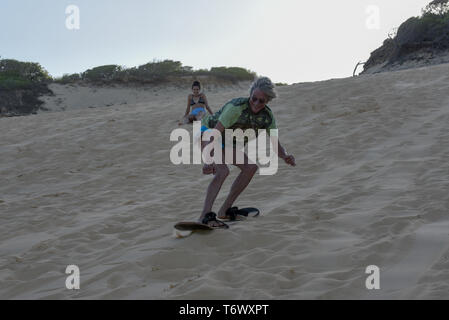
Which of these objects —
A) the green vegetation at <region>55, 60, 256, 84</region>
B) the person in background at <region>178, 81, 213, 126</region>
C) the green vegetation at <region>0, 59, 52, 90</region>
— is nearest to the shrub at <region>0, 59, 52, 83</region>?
the green vegetation at <region>0, 59, 52, 90</region>

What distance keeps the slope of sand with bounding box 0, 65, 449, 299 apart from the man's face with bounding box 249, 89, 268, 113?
102 cm

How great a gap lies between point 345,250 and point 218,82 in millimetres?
27227

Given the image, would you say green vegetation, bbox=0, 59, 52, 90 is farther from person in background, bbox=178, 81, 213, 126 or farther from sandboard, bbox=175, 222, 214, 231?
sandboard, bbox=175, 222, 214, 231

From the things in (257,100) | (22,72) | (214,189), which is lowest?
(214,189)

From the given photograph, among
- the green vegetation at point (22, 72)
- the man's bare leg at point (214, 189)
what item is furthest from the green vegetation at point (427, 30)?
the green vegetation at point (22, 72)

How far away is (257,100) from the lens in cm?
371

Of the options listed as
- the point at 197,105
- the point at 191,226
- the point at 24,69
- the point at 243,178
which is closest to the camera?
the point at 191,226

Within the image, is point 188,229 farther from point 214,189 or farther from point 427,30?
point 427,30

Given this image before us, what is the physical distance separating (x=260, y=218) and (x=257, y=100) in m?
1.11

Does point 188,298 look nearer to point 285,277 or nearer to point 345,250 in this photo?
point 285,277

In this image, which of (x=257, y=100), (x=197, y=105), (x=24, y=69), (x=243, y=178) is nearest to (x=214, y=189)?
(x=243, y=178)

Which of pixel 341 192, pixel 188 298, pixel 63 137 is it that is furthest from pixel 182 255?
pixel 63 137

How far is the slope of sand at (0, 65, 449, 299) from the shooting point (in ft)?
9.18

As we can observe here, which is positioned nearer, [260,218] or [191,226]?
[191,226]
